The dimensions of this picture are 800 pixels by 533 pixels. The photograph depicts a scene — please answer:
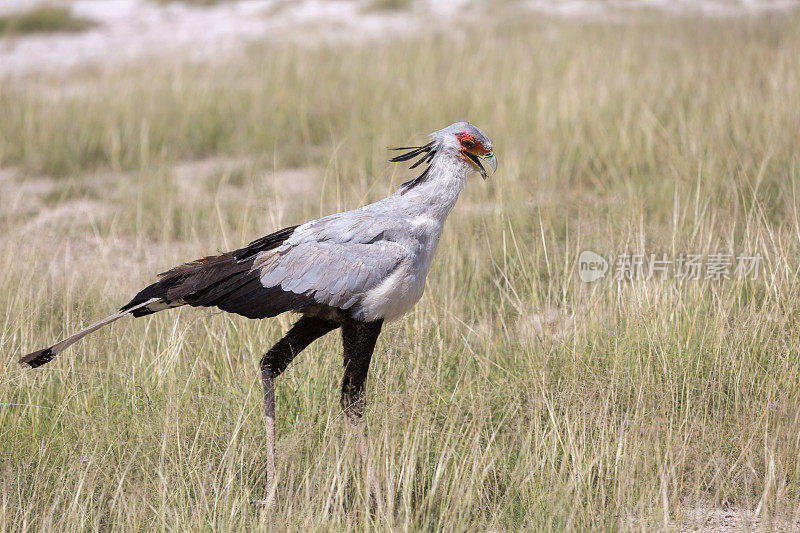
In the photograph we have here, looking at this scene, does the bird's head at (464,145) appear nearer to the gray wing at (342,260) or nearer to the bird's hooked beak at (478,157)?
the bird's hooked beak at (478,157)

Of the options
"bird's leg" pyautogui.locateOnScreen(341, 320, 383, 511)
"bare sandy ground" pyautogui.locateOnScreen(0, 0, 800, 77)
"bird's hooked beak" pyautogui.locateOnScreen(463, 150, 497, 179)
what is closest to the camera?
"bird's leg" pyautogui.locateOnScreen(341, 320, 383, 511)

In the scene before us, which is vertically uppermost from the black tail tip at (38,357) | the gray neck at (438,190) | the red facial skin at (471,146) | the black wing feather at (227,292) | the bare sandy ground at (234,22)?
the bare sandy ground at (234,22)

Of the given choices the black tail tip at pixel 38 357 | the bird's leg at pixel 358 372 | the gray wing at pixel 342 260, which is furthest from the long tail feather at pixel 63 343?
the bird's leg at pixel 358 372

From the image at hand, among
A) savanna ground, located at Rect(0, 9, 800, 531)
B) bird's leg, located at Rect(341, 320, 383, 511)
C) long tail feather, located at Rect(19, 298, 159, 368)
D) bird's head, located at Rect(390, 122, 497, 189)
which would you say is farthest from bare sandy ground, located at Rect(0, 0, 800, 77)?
bird's leg, located at Rect(341, 320, 383, 511)

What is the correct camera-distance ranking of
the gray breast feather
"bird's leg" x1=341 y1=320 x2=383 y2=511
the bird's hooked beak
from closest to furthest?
the gray breast feather, "bird's leg" x1=341 y1=320 x2=383 y2=511, the bird's hooked beak

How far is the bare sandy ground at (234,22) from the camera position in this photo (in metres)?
11.2

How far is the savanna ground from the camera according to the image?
10.3 feet

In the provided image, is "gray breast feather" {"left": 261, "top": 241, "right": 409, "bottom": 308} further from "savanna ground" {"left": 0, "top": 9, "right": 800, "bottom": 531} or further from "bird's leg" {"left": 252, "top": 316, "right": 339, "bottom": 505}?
"savanna ground" {"left": 0, "top": 9, "right": 800, "bottom": 531}

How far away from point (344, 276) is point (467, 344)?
1.11 m

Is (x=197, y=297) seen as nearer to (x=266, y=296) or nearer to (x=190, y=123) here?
(x=266, y=296)

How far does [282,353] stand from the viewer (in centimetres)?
329

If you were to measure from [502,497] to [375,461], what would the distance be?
51cm

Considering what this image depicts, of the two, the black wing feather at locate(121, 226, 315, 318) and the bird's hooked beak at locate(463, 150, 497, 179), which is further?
the bird's hooked beak at locate(463, 150, 497, 179)

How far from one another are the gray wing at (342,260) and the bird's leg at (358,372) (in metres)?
0.13
